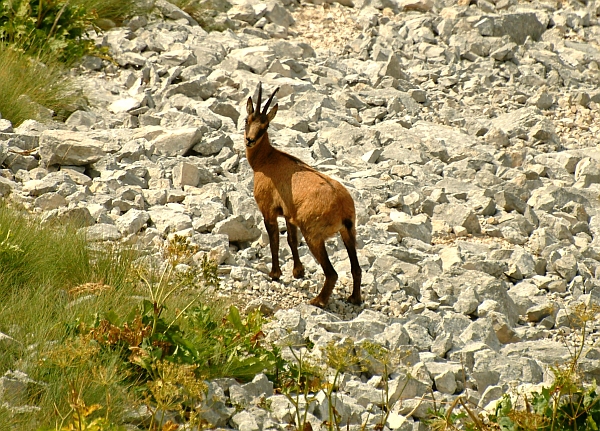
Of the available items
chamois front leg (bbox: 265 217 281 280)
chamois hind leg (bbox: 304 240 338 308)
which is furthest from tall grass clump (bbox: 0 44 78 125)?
chamois hind leg (bbox: 304 240 338 308)

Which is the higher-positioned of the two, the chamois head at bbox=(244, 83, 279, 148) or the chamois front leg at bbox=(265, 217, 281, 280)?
the chamois head at bbox=(244, 83, 279, 148)

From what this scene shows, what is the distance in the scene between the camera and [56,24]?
10.3 m

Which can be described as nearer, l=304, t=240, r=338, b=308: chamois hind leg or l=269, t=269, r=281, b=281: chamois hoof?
l=304, t=240, r=338, b=308: chamois hind leg

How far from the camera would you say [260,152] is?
7.68 metres

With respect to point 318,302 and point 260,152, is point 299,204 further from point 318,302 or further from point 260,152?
point 260,152

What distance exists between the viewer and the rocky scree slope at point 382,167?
6.09 metres

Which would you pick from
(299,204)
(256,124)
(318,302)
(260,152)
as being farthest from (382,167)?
(318,302)

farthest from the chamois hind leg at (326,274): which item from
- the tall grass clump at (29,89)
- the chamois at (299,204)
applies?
the tall grass clump at (29,89)

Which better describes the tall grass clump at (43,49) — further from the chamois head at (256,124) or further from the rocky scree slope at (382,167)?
the chamois head at (256,124)

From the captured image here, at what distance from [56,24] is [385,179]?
4475 millimetres

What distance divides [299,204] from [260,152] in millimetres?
939

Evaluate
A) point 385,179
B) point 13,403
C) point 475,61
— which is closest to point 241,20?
point 475,61

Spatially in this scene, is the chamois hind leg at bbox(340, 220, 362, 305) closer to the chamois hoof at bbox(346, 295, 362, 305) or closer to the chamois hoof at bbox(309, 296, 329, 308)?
the chamois hoof at bbox(346, 295, 362, 305)

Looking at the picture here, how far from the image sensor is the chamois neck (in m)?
7.64
